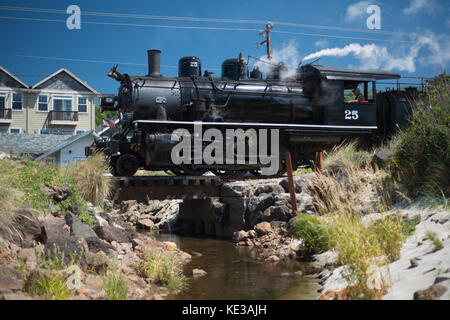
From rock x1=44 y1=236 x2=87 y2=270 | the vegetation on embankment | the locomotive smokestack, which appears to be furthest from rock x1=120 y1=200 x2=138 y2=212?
rock x1=44 y1=236 x2=87 y2=270

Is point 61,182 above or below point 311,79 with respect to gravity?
below

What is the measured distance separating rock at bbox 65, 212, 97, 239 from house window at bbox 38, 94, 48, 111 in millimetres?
24266

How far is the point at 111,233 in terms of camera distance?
8.05m

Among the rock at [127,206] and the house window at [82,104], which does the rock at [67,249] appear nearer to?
the rock at [127,206]

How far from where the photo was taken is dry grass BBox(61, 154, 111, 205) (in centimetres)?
1002

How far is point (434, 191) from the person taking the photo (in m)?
7.30

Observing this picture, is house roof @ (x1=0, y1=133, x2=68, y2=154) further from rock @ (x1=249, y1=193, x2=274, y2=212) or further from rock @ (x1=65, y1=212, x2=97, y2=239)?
rock @ (x1=65, y1=212, x2=97, y2=239)

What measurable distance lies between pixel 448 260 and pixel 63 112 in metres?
28.6

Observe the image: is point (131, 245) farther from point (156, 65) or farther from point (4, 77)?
point (4, 77)

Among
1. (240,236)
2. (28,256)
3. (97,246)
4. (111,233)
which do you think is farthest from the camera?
(240,236)

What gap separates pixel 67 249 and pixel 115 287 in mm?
1273

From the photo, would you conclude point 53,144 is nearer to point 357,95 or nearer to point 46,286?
point 357,95

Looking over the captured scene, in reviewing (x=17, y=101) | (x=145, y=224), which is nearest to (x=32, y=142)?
(x=17, y=101)

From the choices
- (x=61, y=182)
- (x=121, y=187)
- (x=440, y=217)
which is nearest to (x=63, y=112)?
(x=121, y=187)
